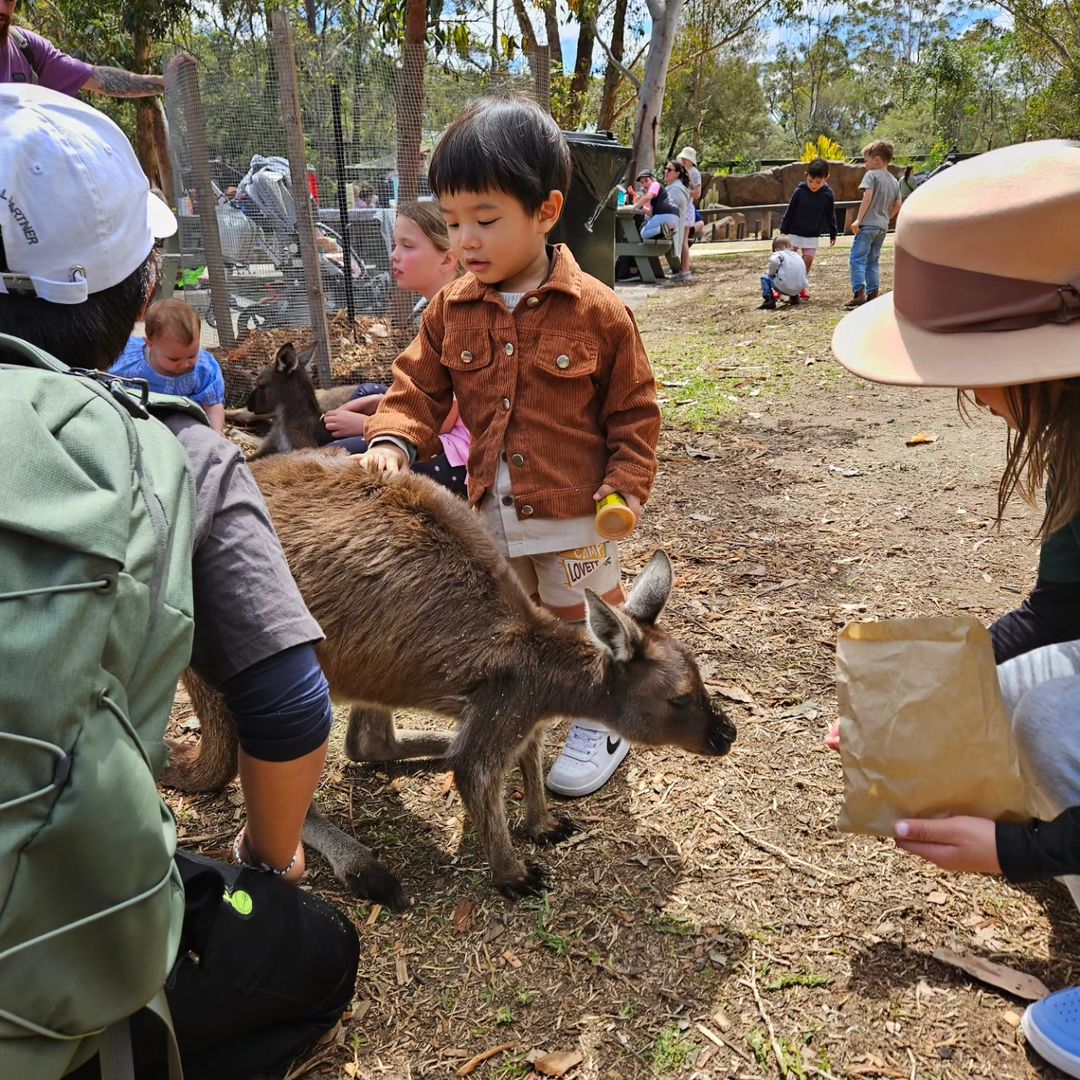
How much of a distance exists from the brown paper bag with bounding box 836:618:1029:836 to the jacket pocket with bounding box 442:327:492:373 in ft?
4.33

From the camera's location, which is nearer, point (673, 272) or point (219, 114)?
point (219, 114)

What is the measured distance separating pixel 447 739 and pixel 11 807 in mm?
1974

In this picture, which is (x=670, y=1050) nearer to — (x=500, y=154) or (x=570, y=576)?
(x=570, y=576)

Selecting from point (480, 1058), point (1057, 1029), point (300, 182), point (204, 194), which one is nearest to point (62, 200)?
point (480, 1058)

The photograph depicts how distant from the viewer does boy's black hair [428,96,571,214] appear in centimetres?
241

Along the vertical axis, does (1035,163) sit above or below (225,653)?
above

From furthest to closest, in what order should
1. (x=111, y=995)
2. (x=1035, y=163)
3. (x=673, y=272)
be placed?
(x=673, y=272) < (x=1035, y=163) < (x=111, y=995)

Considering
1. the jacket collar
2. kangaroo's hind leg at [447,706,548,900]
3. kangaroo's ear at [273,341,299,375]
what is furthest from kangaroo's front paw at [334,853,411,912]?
kangaroo's ear at [273,341,299,375]

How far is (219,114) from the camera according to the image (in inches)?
263

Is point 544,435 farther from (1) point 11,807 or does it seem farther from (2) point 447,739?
(1) point 11,807

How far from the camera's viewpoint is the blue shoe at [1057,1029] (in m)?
1.73

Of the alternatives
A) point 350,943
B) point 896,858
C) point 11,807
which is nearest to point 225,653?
point 11,807

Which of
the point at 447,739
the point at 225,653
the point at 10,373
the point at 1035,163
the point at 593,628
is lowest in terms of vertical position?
the point at 447,739

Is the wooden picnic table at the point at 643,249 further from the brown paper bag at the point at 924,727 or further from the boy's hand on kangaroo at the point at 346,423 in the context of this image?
the brown paper bag at the point at 924,727
